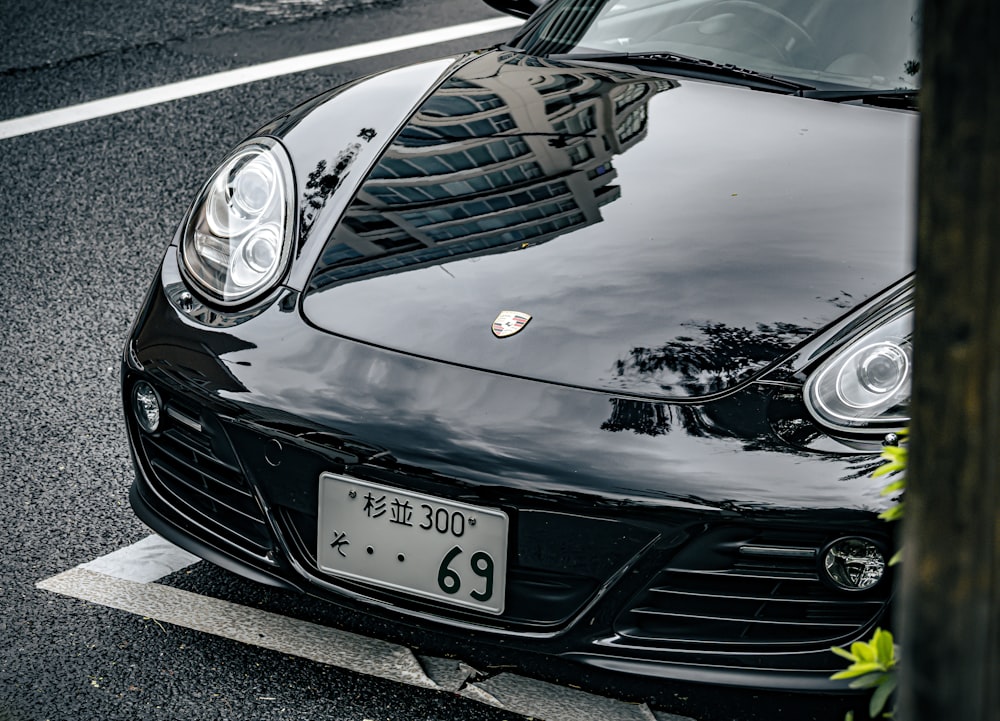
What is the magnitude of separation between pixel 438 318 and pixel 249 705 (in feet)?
2.52

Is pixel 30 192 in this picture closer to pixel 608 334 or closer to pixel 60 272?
pixel 60 272

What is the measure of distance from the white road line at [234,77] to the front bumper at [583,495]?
334cm

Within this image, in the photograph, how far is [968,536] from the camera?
864 mm

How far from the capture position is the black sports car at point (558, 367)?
1907 mm

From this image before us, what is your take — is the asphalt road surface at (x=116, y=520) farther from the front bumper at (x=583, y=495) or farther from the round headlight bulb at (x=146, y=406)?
the round headlight bulb at (x=146, y=406)

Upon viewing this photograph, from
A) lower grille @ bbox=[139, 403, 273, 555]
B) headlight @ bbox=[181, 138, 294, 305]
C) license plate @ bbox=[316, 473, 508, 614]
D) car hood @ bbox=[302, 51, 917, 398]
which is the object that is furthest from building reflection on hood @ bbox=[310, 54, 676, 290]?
license plate @ bbox=[316, 473, 508, 614]

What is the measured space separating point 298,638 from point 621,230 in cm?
99

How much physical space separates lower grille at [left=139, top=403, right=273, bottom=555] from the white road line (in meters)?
3.09

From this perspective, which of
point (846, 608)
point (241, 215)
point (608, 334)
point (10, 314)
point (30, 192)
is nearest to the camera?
point (846, 608)

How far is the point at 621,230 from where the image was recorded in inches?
91.5

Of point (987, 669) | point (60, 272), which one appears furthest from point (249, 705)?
point (60, 272)

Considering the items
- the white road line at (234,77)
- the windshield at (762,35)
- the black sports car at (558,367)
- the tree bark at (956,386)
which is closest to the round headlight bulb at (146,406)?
the black sports car at (558,367)

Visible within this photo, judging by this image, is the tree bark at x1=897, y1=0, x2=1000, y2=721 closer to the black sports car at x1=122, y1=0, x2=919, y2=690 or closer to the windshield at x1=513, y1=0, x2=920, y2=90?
the black sports car at x1=122, y1=0, x2=919, y2=690

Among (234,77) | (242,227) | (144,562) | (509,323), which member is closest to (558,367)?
(509,323)
